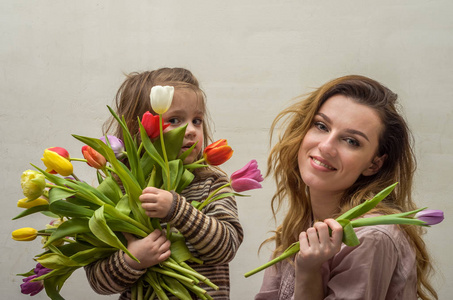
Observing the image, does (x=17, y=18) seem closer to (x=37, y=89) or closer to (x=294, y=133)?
(x=37, y=89)

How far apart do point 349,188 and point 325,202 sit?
7 centimetres

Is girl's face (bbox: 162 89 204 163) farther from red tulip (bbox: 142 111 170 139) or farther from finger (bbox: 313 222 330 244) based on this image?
finger (bbox: 313 222 330 244)

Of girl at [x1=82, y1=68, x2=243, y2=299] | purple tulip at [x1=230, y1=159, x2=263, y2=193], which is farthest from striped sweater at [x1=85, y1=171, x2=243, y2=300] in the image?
purple tulip at [x1=230, y1=159, x2=263, y2=193]

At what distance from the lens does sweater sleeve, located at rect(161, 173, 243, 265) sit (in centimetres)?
119

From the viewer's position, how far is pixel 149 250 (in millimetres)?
1174

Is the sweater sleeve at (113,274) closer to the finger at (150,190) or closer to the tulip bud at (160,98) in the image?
the finger at (150,190)

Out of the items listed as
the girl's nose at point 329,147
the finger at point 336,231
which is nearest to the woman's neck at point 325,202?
the girl's nose at point 329,147

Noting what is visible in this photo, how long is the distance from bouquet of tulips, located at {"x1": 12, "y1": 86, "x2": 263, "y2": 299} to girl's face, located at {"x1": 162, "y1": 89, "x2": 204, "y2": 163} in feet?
0.32

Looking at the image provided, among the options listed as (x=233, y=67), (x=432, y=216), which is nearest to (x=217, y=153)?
(x=432, y=216)

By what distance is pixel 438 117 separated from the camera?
7.40ft

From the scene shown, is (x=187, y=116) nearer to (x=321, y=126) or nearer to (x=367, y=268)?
(x=321, y=126)

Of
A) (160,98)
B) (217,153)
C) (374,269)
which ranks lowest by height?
(374,269)

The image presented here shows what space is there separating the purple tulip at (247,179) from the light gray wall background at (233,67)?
1.14 metres

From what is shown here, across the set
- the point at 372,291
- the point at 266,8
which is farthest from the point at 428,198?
the point at 372,291
